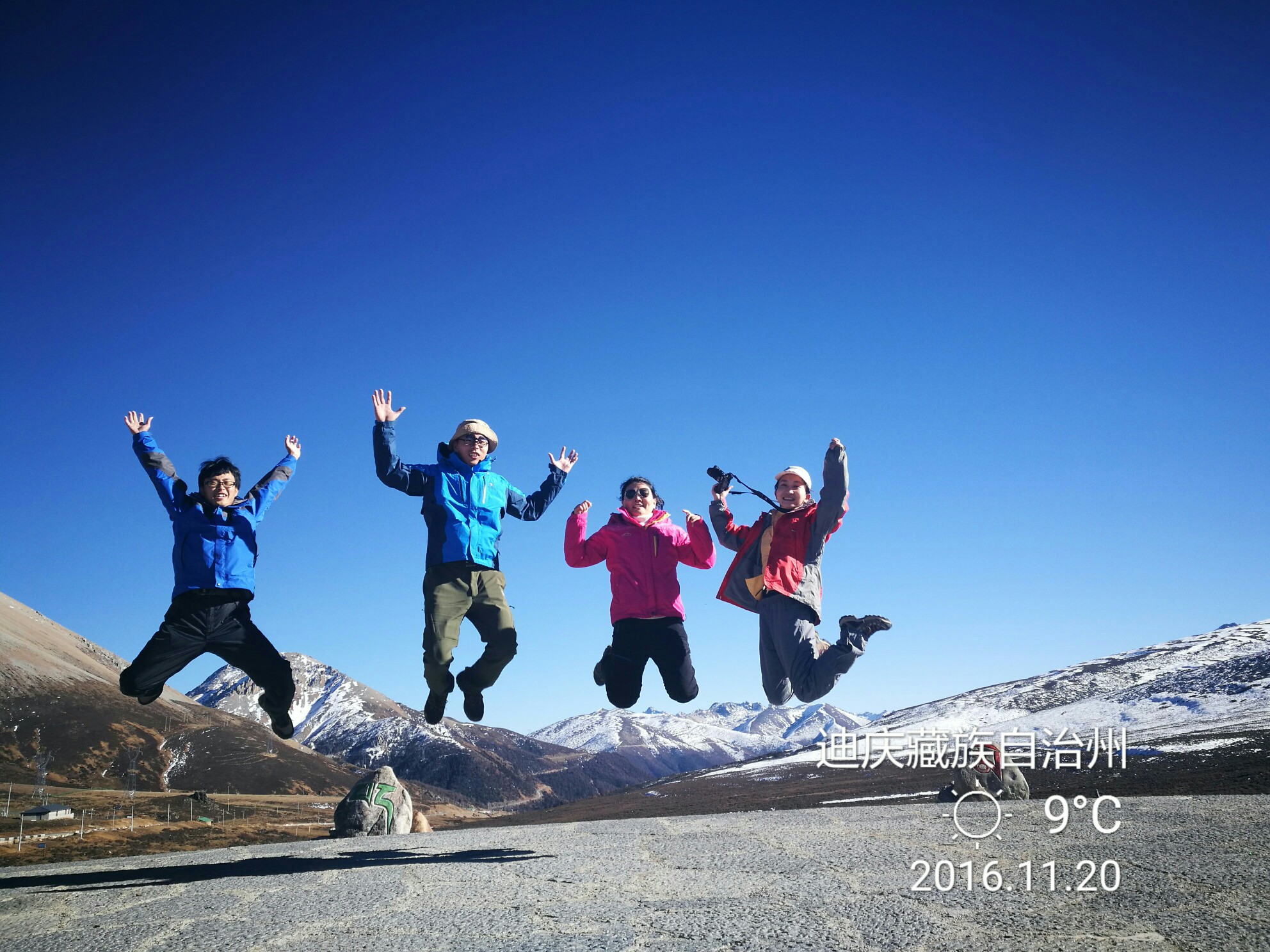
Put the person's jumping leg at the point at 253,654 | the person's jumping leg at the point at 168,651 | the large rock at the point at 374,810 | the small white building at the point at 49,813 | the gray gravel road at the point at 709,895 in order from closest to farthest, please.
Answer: the gray gravel road at the point at 709,895 < the person's jumping leg at the point at 168,651 < the person's jumping leg at the point at 253,654 < the large rock at the point at 374,810 < the small white building at the point at 49,813

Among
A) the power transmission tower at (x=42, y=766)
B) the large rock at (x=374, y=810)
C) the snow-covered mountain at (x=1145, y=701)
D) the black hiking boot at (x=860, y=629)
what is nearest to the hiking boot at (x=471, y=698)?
the black hiking boot at (x=860, y=629)

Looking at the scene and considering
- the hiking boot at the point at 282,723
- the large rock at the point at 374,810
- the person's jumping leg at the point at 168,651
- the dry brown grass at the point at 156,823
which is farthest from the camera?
the dry brown grass at the point at 156,823

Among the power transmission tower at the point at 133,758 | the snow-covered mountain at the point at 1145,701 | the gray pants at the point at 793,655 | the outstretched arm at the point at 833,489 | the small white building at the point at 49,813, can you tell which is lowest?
the power transmission tower at the point at 133,758

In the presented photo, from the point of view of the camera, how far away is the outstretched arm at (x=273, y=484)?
8.30 metres

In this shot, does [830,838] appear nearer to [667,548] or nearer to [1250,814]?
[667,548]

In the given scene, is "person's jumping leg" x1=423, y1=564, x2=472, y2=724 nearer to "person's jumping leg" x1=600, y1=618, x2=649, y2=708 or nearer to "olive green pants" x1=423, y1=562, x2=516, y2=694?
"olive green pants" x1=423, y1=562, x2=516, y2=694

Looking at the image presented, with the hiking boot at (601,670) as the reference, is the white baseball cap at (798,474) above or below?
above

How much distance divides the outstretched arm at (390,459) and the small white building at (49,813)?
218 ft

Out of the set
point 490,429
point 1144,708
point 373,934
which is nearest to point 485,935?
point 373,934

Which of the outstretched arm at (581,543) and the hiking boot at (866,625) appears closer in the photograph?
the hiking boot at (866,625)

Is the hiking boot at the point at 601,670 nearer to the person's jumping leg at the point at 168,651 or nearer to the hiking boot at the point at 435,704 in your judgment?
the hiking boot at the point at 435,704

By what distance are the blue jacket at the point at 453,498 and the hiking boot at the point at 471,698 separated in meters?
1.34

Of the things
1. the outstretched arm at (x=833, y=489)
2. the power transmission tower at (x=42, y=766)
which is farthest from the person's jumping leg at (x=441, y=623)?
the power transmission tower at (x=42, y=766)

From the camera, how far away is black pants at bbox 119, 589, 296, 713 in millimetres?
7391
